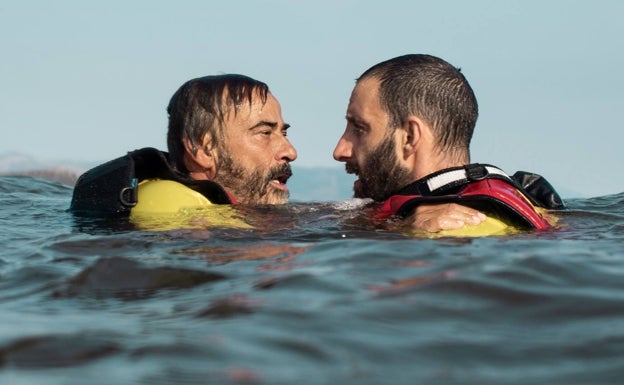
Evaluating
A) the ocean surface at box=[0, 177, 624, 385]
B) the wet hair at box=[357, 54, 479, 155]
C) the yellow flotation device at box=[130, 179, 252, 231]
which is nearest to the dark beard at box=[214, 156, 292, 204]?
the yellow flotation device at box=[130, 179, 252, 231]

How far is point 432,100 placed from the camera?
8305 millimetres

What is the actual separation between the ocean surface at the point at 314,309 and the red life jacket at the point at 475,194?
29 centimetres

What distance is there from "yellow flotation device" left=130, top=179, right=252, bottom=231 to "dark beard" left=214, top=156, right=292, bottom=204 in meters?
0.73

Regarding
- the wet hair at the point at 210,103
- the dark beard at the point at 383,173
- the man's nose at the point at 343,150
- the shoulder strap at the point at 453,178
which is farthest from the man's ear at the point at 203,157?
the shoulder strap at the point at 453,178

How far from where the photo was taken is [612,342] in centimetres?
389

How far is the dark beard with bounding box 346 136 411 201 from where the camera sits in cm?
836

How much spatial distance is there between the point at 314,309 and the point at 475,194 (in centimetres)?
298

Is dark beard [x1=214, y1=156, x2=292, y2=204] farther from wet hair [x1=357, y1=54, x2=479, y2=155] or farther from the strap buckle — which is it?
the strap buckle

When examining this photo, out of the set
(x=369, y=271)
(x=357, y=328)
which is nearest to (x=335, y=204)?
(x=369, y=271)

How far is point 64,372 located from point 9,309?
1594mm

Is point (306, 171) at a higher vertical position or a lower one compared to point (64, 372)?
higher

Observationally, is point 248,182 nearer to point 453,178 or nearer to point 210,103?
point 210,103

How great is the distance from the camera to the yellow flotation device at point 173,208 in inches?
329

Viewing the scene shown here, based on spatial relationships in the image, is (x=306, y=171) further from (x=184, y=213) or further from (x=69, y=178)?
(x=184, y=213)
